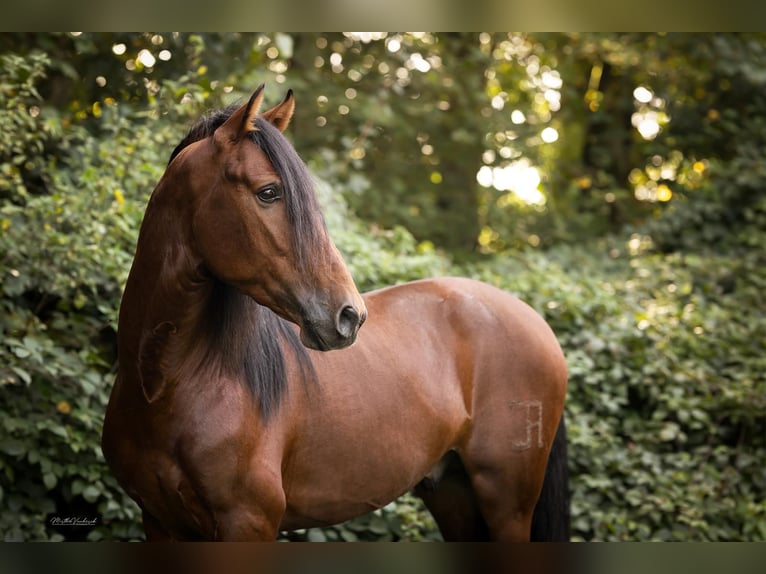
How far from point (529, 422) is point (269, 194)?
53.5 inches

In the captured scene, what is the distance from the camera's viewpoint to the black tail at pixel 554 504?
3193 mm

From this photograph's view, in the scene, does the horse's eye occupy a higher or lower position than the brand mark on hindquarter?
higher

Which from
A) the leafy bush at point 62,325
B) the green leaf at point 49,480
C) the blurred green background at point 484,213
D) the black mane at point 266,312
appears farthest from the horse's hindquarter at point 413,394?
the green leaf at point 49,480

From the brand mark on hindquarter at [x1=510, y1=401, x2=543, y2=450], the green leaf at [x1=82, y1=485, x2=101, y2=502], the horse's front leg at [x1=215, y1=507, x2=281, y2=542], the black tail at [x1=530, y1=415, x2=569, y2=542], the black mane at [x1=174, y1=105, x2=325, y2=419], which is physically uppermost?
the black mane at [x1=174, y1=105, x2=325, y2=419]

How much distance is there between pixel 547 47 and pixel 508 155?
49.4 inches

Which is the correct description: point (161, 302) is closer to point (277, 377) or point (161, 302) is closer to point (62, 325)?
point (277, 377)

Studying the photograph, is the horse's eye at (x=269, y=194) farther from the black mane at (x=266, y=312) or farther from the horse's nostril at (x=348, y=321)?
the horse's nostril at (x=348, y=321)

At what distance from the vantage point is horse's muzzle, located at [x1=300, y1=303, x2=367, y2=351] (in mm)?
2223

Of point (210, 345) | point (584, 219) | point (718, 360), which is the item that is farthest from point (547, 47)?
point (210, 345)

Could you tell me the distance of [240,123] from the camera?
7.38 ft

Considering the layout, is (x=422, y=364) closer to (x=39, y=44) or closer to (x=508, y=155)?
(x=39, y=44)

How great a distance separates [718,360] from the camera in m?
5.55

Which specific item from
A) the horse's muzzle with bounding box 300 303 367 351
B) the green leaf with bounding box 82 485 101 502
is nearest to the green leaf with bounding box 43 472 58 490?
the green leaf with bounding box 82 485 101 502

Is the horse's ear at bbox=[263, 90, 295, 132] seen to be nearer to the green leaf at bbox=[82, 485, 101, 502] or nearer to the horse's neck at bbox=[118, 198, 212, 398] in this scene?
the horse's neck at bbox=[118, 198, 212, 398]
